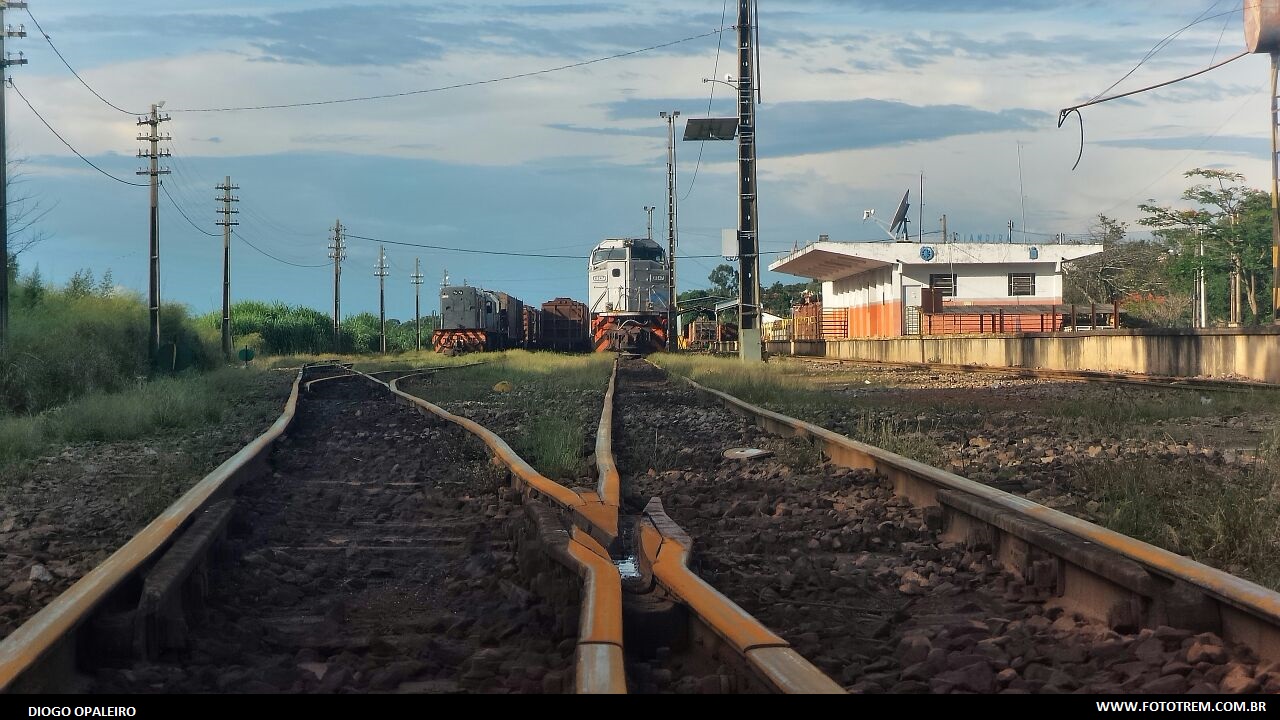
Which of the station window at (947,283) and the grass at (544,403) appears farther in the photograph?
the station window at (947,283)

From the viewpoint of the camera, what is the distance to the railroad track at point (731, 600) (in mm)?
3152

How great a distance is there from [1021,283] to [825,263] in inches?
382

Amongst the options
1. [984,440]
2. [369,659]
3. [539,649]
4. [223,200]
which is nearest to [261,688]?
[369,659]

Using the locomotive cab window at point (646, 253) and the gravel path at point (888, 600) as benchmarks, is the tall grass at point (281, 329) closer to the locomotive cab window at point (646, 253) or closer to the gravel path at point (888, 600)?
the locomotive cab window at point (646, 253)

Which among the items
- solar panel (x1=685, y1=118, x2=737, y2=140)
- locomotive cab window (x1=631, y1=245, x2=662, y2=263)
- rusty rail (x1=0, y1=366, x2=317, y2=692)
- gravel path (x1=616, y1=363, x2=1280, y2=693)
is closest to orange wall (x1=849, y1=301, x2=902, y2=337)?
locomotive cab window (x1=631, y1=245, x2=662, y2=263)

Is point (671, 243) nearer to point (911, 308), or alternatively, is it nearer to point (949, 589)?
point (911, 308)

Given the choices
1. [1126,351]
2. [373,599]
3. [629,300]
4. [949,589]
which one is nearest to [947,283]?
[629,300]

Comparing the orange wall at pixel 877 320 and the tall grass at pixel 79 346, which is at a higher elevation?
the orange wall at pixel 877 320

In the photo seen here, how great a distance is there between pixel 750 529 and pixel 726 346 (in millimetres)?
47331

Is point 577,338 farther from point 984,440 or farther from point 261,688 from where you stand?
point 261,688

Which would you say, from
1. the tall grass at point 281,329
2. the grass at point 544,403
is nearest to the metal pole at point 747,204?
the grass at point 544,403

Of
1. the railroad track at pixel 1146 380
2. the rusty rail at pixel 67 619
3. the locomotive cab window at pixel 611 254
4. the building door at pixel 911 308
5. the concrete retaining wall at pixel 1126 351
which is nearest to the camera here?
the rusty rail at pixel 67 619

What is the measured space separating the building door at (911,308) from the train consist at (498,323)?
14.5m

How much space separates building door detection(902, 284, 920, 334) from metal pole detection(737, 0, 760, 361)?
1942 centimetres
